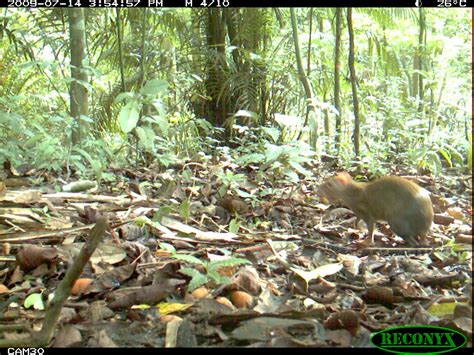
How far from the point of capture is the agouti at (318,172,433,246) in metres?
2.11

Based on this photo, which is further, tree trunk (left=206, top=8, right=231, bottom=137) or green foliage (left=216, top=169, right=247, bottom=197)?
green foliage (left=216, top=169, right=247, bottom=197)

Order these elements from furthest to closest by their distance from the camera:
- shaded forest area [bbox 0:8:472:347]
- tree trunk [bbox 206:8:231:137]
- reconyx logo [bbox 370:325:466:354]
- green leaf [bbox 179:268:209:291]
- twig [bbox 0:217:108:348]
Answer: tree trunk [bbox 206:8:231:137] → green leaf [bbox 179:268:209:291] → shaded forest area [bbox 0:8:472:347] → twig [bbox 0:217:108:348] → reconyx logo [bbox 370:325:466:354]

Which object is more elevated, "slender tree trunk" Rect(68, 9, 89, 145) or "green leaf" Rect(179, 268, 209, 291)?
"slender tree trunk" Rect(68, 9, 89, 145)

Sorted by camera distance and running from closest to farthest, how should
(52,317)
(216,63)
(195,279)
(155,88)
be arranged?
(52,317), (195,279), (216,63), (155,88)

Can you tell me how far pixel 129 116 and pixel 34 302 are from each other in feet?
3.19

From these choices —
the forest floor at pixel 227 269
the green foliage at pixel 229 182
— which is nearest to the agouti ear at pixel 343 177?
the forest floor at pixel 227 269

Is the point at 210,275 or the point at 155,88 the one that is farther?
the point at 155,88

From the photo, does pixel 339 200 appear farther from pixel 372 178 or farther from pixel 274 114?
pixel 274 114

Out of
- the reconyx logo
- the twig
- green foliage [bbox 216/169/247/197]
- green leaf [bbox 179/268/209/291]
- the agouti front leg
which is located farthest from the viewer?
green foliage [bbox 216/169/247/197]

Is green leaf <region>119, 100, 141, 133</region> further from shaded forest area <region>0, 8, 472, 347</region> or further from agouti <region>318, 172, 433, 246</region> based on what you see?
agouti <region>318, 172, 433, 246</region>

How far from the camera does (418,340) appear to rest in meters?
1.02

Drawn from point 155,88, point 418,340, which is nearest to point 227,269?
point 418,340

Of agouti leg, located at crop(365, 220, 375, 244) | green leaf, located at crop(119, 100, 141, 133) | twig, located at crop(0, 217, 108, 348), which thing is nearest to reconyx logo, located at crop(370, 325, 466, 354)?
twig, located at crop(0, 217, 108, 348)

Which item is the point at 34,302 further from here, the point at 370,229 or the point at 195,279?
the point at 370,229
